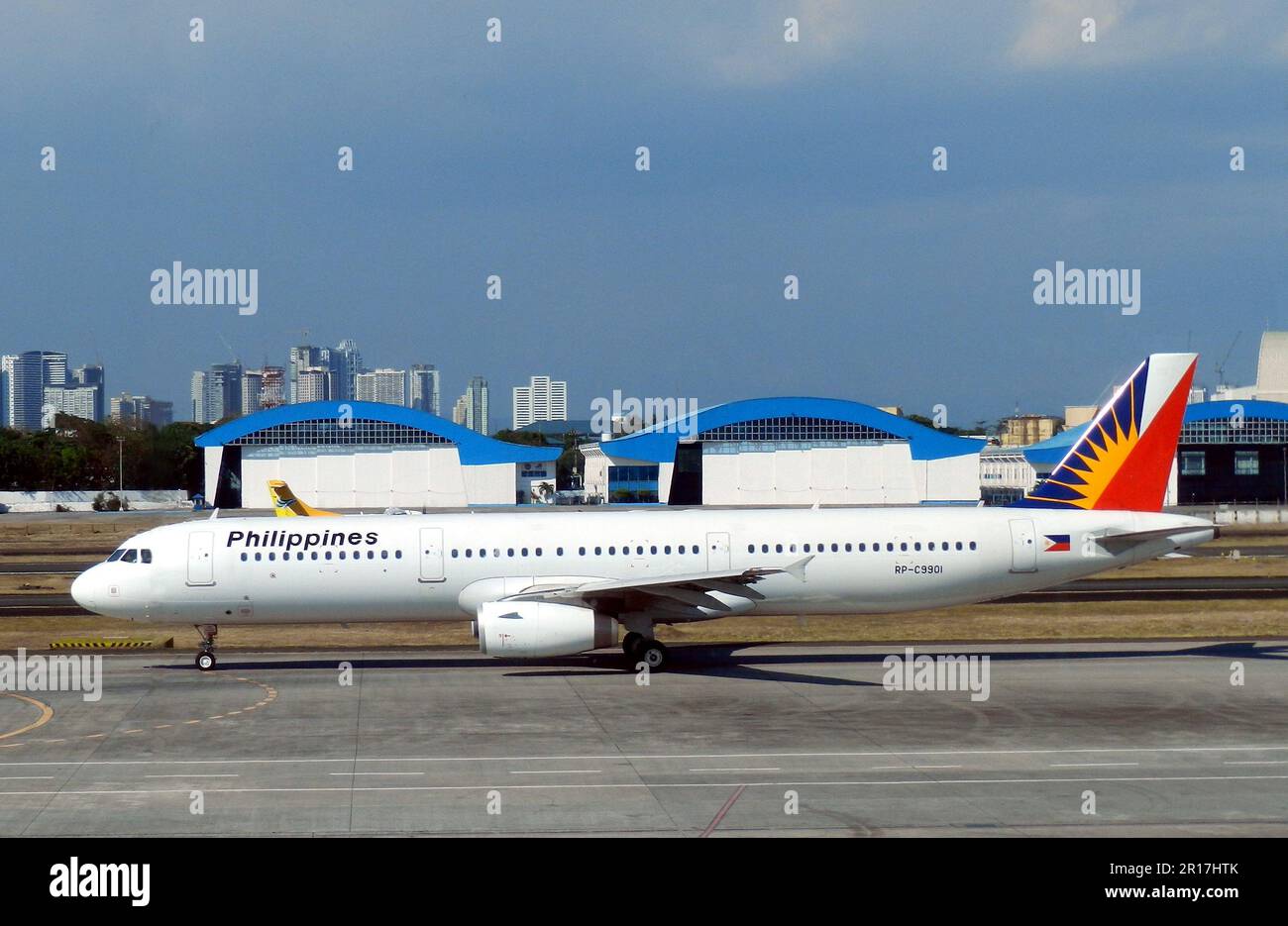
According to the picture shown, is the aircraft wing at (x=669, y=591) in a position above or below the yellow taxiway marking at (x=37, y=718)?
above

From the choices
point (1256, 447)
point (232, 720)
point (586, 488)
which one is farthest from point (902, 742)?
point (586, 488)

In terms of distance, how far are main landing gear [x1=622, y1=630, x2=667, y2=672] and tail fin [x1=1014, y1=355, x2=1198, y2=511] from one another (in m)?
11.7

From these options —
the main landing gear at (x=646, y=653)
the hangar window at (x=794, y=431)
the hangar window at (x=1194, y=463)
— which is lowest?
the main landing gear at (x=646, y=653)

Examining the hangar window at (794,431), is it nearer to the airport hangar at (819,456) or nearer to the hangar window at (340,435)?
the airport hangar at (819,456)

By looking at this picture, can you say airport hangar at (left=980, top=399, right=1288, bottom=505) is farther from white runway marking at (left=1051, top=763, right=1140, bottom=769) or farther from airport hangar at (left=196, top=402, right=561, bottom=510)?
white runway marking at (left=1051, top=763, right=1140, bottom=769)

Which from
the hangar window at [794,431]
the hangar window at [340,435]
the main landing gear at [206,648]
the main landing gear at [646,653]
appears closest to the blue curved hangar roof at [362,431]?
the hangar window at [340,435]

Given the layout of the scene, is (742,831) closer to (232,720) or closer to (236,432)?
(232,720)

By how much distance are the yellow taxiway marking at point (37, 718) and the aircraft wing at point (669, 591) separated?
431 inches

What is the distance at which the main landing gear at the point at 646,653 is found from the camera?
3356 cm

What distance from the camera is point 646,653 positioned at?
110 ft

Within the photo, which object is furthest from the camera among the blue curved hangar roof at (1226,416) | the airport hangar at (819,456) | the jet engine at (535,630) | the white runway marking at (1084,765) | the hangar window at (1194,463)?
the hangar window at (1194,463)

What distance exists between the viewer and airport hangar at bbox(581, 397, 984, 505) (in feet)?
341

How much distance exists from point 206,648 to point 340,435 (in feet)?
238

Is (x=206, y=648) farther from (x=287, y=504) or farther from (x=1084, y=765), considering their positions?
(x=287, y=504)
